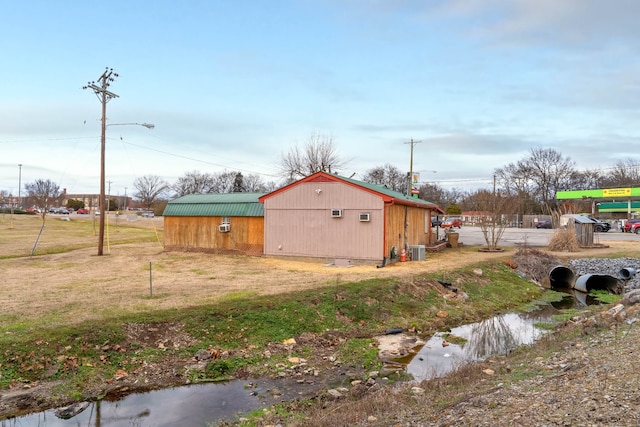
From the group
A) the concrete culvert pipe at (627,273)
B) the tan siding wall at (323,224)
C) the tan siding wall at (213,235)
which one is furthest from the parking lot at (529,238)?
the tan siding wall at (213,235)

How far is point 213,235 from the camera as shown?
22.1 m

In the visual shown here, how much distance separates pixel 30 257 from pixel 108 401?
58.8 ft

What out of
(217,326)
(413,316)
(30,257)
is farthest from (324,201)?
(30,257)

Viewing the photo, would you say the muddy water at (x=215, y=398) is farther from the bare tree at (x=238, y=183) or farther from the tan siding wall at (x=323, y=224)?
the bare tree at (x=238, y=183)

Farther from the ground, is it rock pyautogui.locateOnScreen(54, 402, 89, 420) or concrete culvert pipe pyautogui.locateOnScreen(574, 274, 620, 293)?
concrete culvert pipe pyautogui.locateOnScreen(574, 274, 620, 293)

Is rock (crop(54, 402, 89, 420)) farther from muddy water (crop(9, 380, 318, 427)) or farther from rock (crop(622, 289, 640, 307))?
rock (crop(622, 289, 640, 307))

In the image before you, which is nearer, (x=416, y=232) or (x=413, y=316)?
(x=413, y=316)

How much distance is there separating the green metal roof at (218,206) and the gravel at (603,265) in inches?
557

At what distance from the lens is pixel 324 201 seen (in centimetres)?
1869

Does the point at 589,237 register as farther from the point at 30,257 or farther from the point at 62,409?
the point at 30,257

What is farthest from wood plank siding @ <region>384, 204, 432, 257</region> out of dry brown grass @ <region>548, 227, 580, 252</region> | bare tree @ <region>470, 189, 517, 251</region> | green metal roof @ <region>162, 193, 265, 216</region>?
dry brown grass @ <region>548, 227, 580, 252</region>

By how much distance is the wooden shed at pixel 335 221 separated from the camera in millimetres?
17750

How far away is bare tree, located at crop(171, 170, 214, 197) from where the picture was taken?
3366 inches

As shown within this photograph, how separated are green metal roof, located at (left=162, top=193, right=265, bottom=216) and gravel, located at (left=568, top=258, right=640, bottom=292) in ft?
46.4
